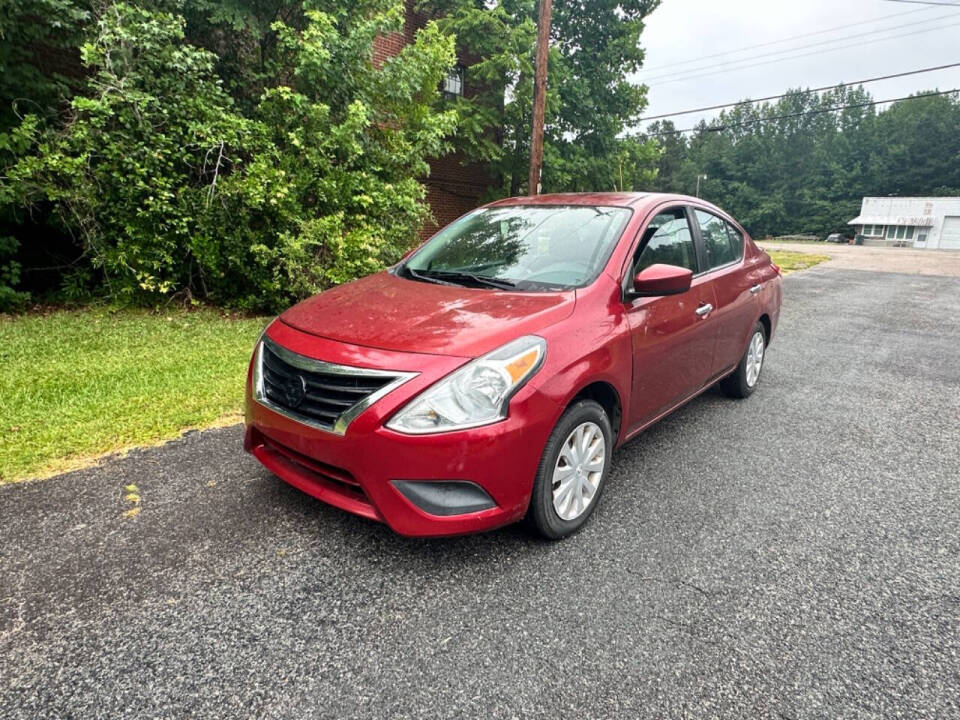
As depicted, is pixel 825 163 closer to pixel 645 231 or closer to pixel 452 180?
pixel 452 180

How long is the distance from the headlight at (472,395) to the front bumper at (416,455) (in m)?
0.03

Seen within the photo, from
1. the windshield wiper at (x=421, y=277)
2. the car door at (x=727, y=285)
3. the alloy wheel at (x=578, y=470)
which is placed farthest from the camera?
the car door at (x=727, y=285)

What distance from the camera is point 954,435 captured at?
4.06 m

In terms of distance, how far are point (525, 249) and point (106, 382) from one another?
3.63 metres

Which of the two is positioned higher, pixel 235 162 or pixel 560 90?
pixel 560 90

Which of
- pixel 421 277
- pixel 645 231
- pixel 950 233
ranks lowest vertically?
pixel 950 233

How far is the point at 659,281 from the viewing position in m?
2.88

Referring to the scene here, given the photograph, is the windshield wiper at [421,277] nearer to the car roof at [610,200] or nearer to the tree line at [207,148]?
the car roof at [610,200]

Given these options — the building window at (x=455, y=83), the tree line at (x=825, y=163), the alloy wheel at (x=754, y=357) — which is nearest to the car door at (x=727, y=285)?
the alloy wheel at (x=754, y=357)

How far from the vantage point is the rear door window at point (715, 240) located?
4.01m

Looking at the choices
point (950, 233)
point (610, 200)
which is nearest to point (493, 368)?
point (610, 200)

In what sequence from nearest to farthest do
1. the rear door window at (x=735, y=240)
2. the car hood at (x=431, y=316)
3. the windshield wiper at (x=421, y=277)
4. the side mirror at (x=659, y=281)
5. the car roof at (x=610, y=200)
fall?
1. the car hood at (x=431, y=316)
2. the side mirror at (x=659, y=281)
3. the windshield wiper at (x=421, y=277)
4. the car roof at (x=610, y=200)
5. the rear door window at (x=735, y=240)

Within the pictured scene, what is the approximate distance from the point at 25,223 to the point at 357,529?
8.44m

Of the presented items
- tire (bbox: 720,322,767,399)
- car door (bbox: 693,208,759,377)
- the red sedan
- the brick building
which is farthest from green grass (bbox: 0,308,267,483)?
the brick building
